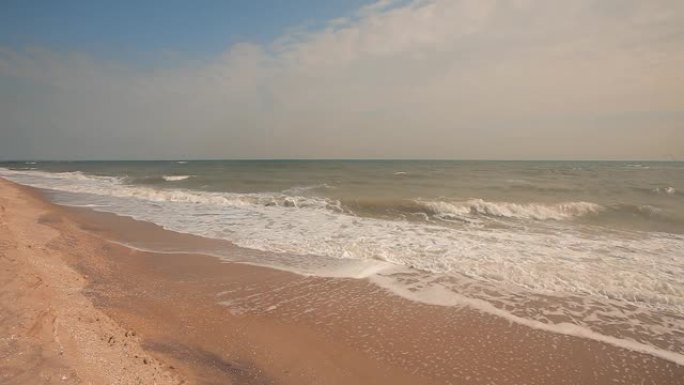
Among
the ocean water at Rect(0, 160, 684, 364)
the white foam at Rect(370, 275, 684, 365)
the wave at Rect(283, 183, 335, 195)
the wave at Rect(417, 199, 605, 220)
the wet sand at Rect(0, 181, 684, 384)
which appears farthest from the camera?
the wave at Rect(283, 183, 335, 195)

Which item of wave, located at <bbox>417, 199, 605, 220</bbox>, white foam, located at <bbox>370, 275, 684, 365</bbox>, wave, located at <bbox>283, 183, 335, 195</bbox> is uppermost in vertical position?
wave, located at <bbox>283, 183, 335, 195</bbox>

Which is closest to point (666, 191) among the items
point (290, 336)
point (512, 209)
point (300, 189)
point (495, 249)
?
point (512, 209)

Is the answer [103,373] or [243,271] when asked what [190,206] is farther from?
[103,373]

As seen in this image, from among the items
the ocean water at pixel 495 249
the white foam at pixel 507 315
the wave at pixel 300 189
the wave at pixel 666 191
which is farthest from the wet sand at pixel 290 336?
the wave at pixel 666 191

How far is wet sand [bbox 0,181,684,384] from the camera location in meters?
3.65

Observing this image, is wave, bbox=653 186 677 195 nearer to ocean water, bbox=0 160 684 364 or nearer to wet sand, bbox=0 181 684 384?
ocean water, bbox=0 160 684 364

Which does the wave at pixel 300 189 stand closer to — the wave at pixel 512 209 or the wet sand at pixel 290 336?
the wave at pixel 512 209

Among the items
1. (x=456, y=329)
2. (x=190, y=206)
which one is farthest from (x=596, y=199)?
(x=190, y=206)

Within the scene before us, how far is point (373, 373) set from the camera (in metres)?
3.76

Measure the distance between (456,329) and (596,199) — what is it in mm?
18569

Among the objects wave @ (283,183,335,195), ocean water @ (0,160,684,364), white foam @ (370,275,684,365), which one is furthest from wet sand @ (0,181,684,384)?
wave @ (283,183,335,195)

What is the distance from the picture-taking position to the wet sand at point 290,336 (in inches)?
144

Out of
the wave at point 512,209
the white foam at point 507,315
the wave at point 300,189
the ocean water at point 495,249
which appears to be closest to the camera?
the white foam at point 507,315

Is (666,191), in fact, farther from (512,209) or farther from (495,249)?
(495,249)
